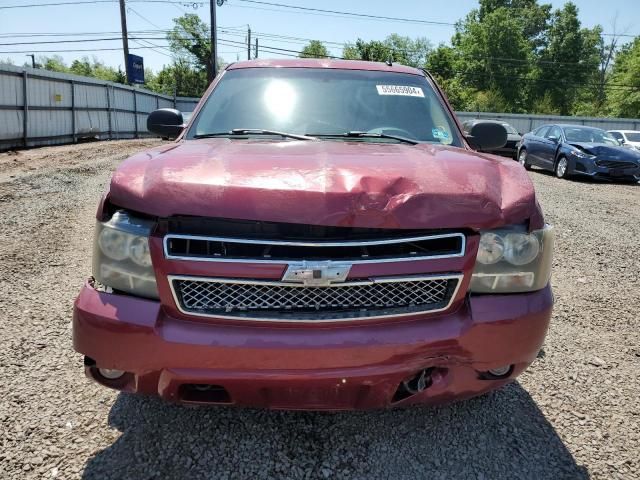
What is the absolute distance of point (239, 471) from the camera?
1.95 metres

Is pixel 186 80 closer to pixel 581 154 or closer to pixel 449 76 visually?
pixel 449 76

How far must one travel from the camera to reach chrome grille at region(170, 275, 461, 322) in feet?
5.66

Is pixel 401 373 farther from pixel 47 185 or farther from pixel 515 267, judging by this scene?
pixel 47 185

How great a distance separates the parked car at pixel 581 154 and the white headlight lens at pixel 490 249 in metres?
11.7

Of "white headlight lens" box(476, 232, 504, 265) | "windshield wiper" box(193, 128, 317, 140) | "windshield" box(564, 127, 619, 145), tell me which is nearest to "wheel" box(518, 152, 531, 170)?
"windshield" box(564, 127, 619, 145)

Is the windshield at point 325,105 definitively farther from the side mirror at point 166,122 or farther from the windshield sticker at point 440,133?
the side mirror at point 166,122

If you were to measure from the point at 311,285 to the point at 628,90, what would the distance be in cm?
5398

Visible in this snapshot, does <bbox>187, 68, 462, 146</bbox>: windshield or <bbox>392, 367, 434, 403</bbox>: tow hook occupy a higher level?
<bbox>187, 68, 462, 146</bbox>: windshield

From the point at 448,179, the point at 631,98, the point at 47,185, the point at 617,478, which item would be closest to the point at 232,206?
the point at 448,179

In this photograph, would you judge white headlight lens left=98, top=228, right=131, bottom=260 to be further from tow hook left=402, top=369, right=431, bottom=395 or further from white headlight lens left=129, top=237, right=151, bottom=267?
tow hook left=402, top=369, right=431, bottom=395

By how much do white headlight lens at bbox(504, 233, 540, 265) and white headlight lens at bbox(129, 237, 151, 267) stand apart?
52.0 inches

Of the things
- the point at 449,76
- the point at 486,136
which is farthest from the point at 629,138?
the point at 449,76

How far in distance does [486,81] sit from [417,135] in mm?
59430

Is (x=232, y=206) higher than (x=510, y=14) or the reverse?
the reverse
